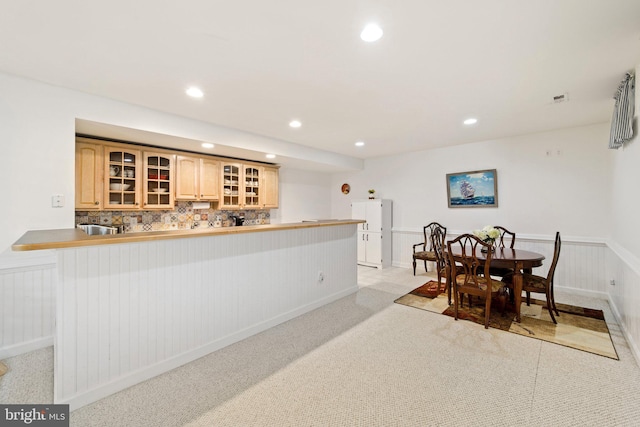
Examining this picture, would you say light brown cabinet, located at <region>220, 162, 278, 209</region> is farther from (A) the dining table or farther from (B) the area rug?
(A) the dining table

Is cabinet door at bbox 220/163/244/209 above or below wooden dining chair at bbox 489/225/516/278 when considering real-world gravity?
above

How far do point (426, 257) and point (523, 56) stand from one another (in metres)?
3.33

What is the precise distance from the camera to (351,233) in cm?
416

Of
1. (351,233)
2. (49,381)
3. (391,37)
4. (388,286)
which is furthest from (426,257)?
(49,381)

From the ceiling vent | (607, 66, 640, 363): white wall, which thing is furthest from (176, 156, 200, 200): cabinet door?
(607, 66, 640, 363): white wall

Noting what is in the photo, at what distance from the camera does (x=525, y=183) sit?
176 inches

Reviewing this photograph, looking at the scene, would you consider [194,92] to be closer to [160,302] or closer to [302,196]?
[160,302]

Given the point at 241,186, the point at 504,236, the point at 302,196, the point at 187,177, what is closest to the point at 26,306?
the point at 187,177

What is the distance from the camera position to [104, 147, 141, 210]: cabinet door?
3580mm

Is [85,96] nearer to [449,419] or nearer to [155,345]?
[155,345]

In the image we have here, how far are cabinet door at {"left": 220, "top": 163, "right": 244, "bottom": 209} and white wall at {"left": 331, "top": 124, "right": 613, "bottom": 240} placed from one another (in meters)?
3.23

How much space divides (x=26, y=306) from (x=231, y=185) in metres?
2.96

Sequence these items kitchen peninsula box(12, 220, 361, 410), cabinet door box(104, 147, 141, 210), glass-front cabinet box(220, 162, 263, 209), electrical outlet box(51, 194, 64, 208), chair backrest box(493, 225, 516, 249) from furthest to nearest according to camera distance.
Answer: glass-front cabinet box(220, 162, 263, 209)
chair backrest box(493, 225, 516, 249)
cabinet door box(104, 147, 141, 210)
electrical outlet box(51, 194, 64, 208)
kitchen peninsula box(12, 220, 361, 410)

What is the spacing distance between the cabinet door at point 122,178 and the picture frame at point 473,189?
5.12 meters
